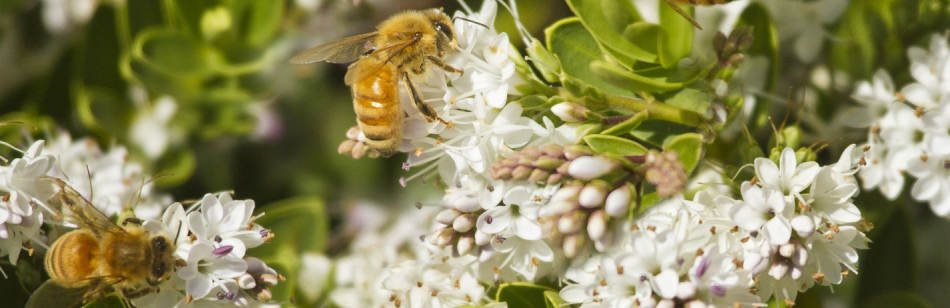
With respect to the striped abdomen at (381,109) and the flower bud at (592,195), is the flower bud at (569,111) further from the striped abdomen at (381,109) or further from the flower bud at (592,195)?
the striped abdomen at (381,109)

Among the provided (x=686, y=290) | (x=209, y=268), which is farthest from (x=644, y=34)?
(x=209, y=268)

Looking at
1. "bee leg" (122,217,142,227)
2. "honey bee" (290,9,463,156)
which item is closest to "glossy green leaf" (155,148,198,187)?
"bee leg" (122,217,142,227)

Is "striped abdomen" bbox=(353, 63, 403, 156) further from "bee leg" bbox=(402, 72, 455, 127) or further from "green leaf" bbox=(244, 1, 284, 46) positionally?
"green leaf" bbox=(244, 1, 284, 46)

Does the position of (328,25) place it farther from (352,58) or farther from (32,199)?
(32,199)

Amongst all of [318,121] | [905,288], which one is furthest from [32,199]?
[905,288]

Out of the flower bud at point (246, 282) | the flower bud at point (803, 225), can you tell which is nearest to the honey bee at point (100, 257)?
the flower bud at point (246, 282)

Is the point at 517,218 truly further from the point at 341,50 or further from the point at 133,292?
the point at 133,292
